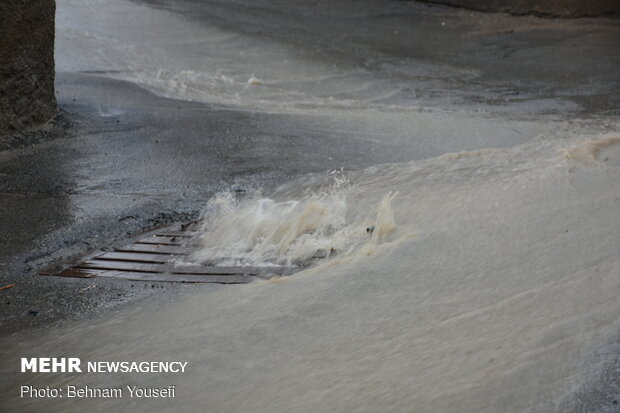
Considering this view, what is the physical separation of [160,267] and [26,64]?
2.50 metres

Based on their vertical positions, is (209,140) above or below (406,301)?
above

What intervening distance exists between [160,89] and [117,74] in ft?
2.41

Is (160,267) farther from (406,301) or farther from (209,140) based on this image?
(209,140)

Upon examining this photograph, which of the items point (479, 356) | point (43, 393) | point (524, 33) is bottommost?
point (43, 393)

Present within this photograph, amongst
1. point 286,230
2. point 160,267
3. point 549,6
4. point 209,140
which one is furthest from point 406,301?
point 549,6

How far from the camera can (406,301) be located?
9.77 ft

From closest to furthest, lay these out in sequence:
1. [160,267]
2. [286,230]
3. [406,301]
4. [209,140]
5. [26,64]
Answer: [406,301] < [160,267] < [286,230] < [209,140] < [26,64]

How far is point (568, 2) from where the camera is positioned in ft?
33.6

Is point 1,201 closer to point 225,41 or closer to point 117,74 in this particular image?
point 117,74

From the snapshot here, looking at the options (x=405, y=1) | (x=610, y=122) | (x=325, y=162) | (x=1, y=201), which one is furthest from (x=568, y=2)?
(x=1, y=201)

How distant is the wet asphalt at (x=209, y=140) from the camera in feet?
12.7

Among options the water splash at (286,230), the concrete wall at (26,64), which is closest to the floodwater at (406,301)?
the water splash at (286,230)

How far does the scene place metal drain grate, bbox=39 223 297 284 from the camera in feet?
11.7

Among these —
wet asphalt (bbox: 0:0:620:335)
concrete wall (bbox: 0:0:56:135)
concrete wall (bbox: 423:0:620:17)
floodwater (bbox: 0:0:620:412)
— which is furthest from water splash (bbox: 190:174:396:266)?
concrete wall (bbox: 423:0:620:17)
